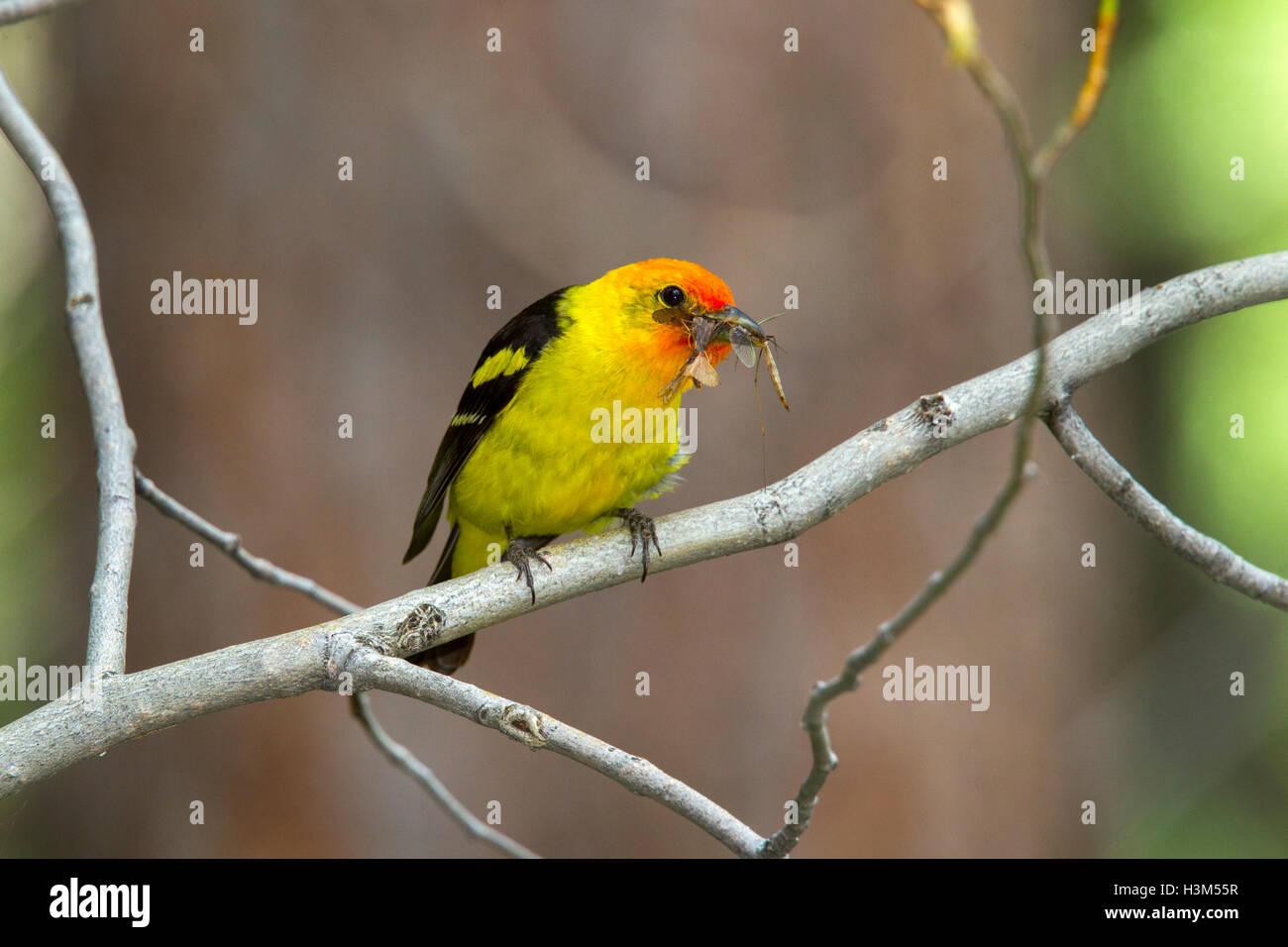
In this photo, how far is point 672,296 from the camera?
12.0 ft

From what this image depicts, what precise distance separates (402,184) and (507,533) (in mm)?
1947

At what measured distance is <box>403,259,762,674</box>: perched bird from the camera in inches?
143

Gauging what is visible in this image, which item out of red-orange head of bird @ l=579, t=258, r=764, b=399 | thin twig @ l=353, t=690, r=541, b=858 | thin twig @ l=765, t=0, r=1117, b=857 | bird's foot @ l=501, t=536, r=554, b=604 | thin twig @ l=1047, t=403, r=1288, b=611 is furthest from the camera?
red-orange head of bird @ l=579, t=258, r=764, b=399

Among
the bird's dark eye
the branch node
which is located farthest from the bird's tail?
the branch node

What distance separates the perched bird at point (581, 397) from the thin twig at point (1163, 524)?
3.36ft

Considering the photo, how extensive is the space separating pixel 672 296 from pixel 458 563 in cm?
147

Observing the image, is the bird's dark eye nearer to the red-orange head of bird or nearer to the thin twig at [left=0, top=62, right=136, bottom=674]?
the red-orange head of bird

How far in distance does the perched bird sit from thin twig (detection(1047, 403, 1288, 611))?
103 centimetres

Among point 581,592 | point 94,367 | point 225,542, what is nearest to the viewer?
point 94,367

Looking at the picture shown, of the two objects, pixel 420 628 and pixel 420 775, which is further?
pixel 420 775

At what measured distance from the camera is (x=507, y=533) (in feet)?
13.4

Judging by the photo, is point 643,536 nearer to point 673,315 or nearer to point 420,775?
point 673,315

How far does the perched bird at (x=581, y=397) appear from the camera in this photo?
363cm

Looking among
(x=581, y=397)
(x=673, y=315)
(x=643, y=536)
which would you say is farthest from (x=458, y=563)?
(x=643, y=536)
